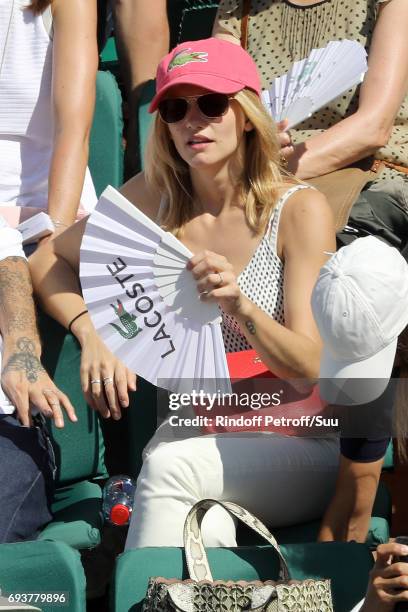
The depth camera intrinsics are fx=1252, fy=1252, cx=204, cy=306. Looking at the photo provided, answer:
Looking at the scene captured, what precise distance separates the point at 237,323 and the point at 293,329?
0.40 ft

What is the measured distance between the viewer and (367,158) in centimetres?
328

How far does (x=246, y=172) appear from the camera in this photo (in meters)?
2.93

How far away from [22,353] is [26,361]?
0.03m

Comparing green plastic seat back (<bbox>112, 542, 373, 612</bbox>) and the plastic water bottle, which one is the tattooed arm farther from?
green plastic seat back (<bbox>112, 542, 373, 612</bbox>)

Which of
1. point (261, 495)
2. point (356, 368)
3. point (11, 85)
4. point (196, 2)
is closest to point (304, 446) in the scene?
point (261, 495)

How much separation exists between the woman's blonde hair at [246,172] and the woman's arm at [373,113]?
0.25 m

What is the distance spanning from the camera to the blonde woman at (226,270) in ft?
8.38

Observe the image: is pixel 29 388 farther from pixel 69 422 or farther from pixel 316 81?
pixel 316 81

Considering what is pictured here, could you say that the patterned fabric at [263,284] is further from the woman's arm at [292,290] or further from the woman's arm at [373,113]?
the woman's arm at [373,113]

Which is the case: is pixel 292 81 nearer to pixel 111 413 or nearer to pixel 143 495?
pixel 111 413

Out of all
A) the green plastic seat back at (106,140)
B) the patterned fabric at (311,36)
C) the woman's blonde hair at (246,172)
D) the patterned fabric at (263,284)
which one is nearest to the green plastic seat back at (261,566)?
the patterned fabric at (263,284)

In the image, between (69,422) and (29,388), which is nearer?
(29,388)

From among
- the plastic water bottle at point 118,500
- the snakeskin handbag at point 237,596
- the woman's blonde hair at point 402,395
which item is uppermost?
the woman's blonde hair at point 402,395

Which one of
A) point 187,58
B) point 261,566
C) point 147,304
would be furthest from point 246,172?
point 261,566
